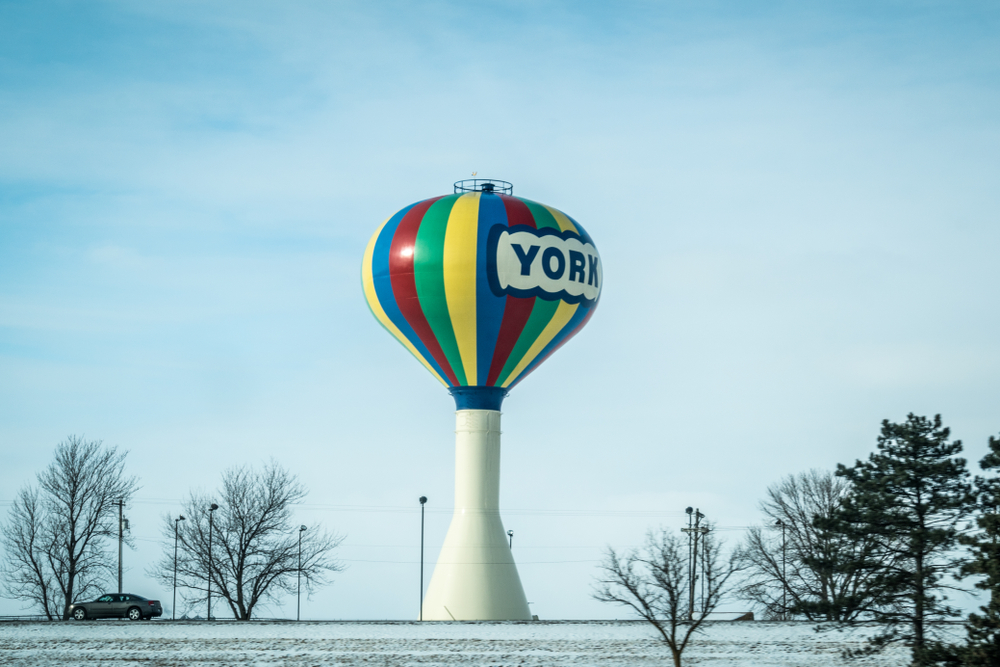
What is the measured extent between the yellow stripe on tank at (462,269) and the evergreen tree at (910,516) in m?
13.1

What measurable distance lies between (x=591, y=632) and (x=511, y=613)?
203 inches

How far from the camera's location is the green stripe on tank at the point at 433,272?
36.1 metres

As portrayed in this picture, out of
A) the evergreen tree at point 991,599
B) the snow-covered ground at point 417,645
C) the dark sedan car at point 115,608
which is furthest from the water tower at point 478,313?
the evergreen tree at point 991,599

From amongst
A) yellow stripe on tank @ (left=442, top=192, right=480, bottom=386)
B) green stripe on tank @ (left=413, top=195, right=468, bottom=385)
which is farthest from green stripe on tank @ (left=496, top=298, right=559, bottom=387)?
green stripe on tank @ (left=413, top=195, right=468, bottom=385)

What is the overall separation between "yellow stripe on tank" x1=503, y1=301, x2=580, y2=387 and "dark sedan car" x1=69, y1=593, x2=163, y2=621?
52.0ft

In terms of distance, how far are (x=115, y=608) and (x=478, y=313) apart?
1765 cm

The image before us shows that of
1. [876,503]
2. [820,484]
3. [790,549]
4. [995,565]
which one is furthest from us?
[820,484]

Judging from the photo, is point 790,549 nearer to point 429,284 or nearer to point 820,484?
point 820,484

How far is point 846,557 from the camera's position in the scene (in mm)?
27172

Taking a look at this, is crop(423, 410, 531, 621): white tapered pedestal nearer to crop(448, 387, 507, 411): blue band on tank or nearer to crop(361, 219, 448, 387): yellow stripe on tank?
crop(448, 387, 507, 411): blue band on tank

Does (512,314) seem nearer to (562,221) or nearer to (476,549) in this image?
(562,221)

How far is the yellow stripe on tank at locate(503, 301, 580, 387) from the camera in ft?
123

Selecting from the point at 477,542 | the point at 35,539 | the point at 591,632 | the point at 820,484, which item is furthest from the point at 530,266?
the point at 35,539

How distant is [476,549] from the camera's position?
3703 centimetres
